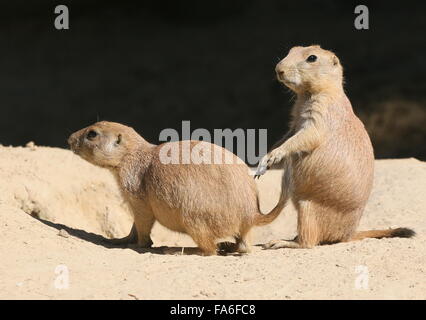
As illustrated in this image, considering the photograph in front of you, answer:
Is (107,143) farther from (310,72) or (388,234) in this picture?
(388,234)

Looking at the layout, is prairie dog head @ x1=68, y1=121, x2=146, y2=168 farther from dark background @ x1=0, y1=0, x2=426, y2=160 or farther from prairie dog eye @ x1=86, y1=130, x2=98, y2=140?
dark background @ x1=0, y1=0, x2=426, y2=160

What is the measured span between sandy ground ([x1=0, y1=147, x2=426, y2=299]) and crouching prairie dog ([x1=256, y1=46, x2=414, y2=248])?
28 cm

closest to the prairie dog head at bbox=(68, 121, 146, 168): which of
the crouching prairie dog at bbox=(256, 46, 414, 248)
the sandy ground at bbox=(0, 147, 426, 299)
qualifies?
the sandy ground at bbox=(0, 147, 426, 299)

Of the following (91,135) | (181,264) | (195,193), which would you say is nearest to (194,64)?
(91,135)

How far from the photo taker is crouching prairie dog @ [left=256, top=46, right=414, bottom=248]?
7.60 metres

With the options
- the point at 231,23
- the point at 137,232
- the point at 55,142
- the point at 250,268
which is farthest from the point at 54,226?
the point at 231,23

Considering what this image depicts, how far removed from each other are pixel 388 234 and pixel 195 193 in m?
2.05

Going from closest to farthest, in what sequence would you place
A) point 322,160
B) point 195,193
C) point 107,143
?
1. point 195,193
2. point 322,160
3. point 107,143

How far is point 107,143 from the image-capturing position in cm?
812

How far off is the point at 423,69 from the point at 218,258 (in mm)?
9302

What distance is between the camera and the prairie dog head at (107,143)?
8.09 meters

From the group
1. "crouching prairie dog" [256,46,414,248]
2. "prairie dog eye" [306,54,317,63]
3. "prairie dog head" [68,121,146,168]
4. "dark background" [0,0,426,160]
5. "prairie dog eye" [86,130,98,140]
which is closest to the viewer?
"crouching prairie dog" [256,46,414,248]

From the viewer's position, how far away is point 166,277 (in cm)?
634

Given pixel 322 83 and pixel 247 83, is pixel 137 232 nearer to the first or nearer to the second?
pixel 322 83
